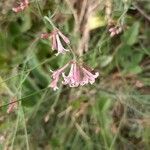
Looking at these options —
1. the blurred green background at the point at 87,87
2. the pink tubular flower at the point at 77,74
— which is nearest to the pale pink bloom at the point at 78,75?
the pink tubular flower at the point at 77,74

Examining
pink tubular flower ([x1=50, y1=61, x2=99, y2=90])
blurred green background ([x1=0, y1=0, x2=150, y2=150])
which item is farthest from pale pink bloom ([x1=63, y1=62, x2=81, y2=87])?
blurred green background ([x1=0, y1=0, x2=150, y2=150])

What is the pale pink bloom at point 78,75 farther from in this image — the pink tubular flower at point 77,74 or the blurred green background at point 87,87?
the blurred green background at point 87,87

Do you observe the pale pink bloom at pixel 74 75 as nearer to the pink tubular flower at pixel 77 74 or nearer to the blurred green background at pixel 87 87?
the pink tubular flower at pixel 77 74

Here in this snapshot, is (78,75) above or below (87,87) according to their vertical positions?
above

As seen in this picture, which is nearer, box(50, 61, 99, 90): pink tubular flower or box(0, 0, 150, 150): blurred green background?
box(50, 61, 99, 90): pink tubular flower

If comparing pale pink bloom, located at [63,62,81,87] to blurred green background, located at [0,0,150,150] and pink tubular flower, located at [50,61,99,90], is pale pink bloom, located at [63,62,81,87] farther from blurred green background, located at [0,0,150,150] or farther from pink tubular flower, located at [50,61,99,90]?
blurred green background, located at [0,0,150,150]

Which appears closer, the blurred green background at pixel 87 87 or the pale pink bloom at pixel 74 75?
the pale pink bloom at pixel 74 75

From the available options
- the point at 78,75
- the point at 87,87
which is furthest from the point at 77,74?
the point at 87,87

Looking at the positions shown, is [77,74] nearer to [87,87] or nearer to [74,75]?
[74,75]
